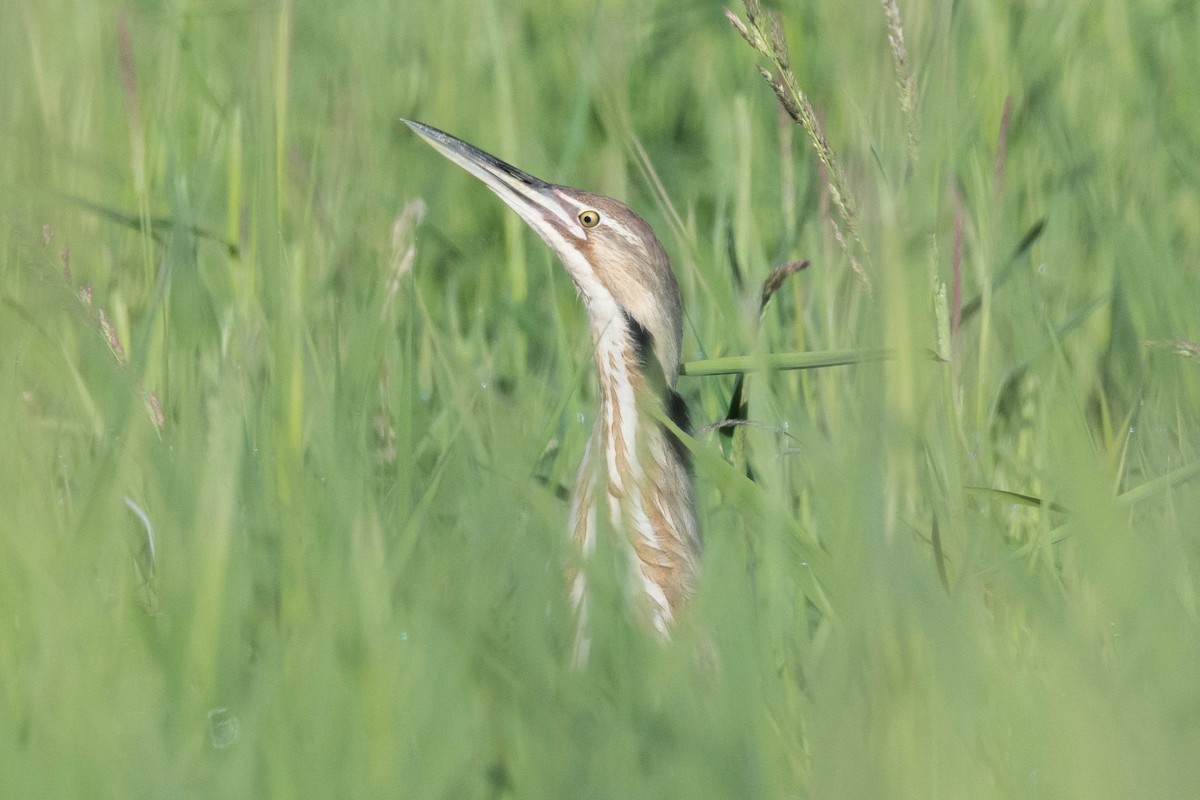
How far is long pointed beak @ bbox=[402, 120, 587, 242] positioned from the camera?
268 cm

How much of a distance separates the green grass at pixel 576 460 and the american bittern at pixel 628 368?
0.08 metres

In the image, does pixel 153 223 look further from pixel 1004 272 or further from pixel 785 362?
pixel 1004 272

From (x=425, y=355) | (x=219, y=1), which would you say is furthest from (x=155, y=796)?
(x=219, y=1)

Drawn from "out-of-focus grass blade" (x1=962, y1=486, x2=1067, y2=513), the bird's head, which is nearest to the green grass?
"out-of-focus grass blade" (x1=962, y1=486, x2=1067, y2=513)

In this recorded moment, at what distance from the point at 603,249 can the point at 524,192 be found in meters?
0.19

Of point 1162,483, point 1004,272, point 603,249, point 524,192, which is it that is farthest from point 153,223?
point 1162,483

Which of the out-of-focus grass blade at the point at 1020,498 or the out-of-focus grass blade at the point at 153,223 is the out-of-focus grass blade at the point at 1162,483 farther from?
the out-of-focus grass blade at the point at 153,223

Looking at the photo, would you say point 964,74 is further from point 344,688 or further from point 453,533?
point 344,688

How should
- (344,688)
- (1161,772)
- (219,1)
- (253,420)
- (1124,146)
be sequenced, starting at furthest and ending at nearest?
(219,1), (1124,146), (253,420), (344,688), (1161,772)

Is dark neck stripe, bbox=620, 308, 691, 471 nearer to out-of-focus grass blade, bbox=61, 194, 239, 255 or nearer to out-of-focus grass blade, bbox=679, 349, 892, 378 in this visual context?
out-of-focus grass blade, bbox=679, 349, 892, 378

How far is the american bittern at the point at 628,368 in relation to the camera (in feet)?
7.72

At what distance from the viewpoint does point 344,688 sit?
1.35 m

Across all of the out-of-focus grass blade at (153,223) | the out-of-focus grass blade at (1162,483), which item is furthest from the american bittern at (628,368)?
the out-of-focus grass blade at (1162,483)

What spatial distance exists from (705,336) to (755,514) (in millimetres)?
1373
